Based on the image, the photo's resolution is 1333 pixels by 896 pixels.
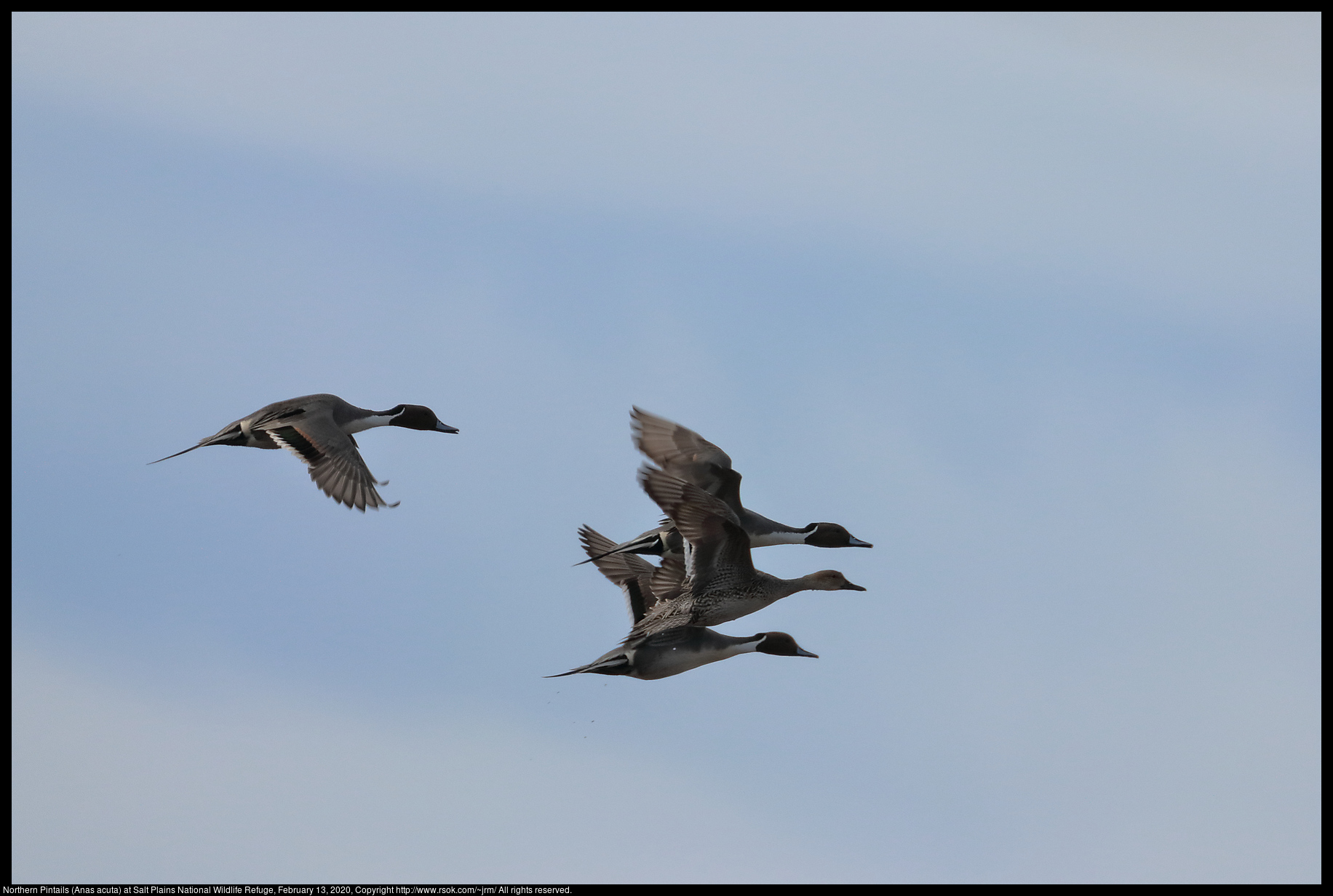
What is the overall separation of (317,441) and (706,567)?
4.90m

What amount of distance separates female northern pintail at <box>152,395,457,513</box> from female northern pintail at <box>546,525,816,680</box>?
9.16 feet

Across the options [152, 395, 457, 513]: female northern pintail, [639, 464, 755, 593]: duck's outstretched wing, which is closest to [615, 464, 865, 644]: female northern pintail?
[639, 464, 755, 593]: duck's outstretched wing

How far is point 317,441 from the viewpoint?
577 inches

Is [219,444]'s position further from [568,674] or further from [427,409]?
[568,674]

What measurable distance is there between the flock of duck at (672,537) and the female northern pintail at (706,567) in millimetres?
11

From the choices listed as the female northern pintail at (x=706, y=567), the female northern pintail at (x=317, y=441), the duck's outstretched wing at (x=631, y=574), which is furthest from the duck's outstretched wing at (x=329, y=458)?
the female northern pintail at (x=706, y=567)

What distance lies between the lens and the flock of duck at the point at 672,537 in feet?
41.1

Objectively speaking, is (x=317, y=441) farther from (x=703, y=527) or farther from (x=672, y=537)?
(x=703, y=527)

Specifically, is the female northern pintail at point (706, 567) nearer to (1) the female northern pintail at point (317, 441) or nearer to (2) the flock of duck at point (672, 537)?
(2) the flock of duck at point (672, 537)

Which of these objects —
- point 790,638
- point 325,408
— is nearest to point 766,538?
point 790,638

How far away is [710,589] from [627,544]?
1.71 meters

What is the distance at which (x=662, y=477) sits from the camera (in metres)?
12.8

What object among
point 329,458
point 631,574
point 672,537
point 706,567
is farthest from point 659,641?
point 329,458

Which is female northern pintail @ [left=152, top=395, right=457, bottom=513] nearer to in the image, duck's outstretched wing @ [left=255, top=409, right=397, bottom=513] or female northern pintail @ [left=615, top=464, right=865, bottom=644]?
duck's outstretched wing @ [left=255, top=409, right=397, bottom=513]
